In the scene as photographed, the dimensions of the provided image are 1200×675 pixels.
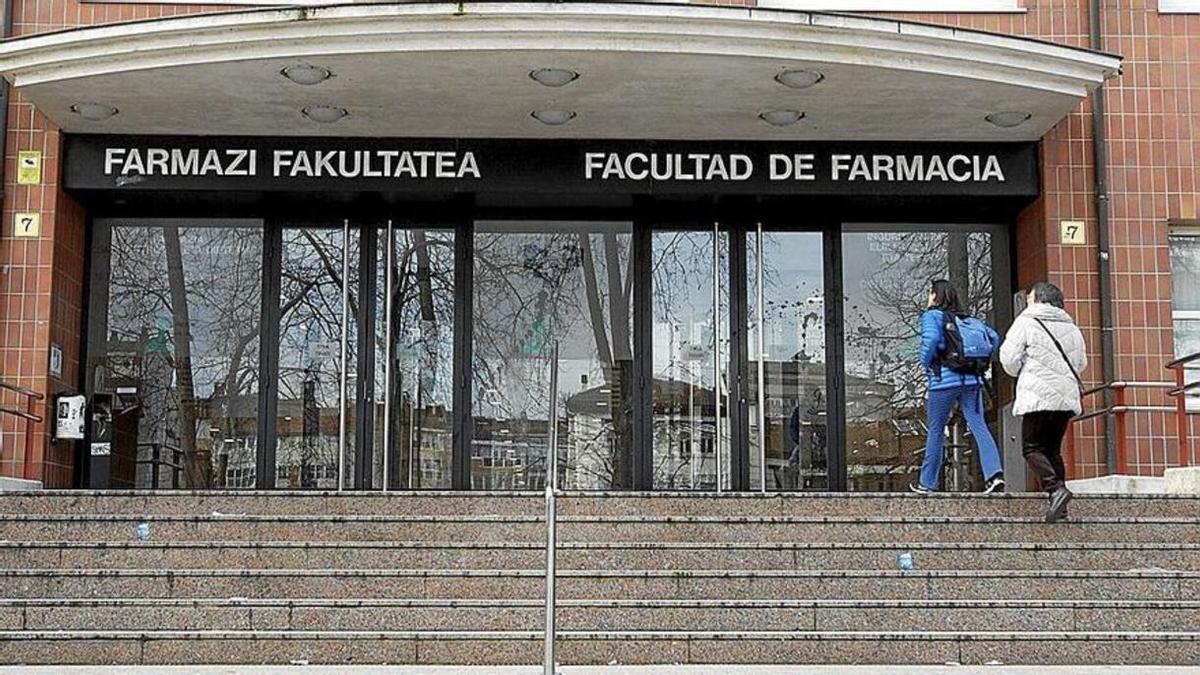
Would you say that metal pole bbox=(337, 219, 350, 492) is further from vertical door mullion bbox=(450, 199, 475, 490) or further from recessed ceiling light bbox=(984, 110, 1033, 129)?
recessed ceiling light bbox=(984, 110, 1033, 129)

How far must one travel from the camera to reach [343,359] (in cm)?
1316

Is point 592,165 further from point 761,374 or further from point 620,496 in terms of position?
point 620,496

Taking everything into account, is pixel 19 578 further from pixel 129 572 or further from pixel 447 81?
pixel 447 81

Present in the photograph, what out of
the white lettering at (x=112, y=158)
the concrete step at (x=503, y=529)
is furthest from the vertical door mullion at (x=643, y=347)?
the white lettering at (x=112, y=158)

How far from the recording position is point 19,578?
8695 millimetres

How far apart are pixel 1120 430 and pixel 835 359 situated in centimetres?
248

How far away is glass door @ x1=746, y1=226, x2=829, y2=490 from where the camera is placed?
43.0ft

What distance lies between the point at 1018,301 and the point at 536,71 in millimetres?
4783

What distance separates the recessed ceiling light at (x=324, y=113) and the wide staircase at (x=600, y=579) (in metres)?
3.70

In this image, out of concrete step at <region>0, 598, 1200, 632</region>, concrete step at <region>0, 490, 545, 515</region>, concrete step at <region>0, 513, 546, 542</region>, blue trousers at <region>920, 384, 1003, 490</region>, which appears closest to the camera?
concrete step at <region>0, 598, 1200, 632</region>

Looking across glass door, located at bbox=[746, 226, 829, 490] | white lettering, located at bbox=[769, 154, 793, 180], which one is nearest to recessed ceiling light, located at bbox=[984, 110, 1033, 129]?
white lettering, located at bbox=[769, 154, 793, 180]

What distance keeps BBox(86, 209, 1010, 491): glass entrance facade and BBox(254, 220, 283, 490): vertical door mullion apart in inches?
0.8

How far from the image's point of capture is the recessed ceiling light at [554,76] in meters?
11.2

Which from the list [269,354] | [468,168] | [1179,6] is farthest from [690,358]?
[1179,6]
